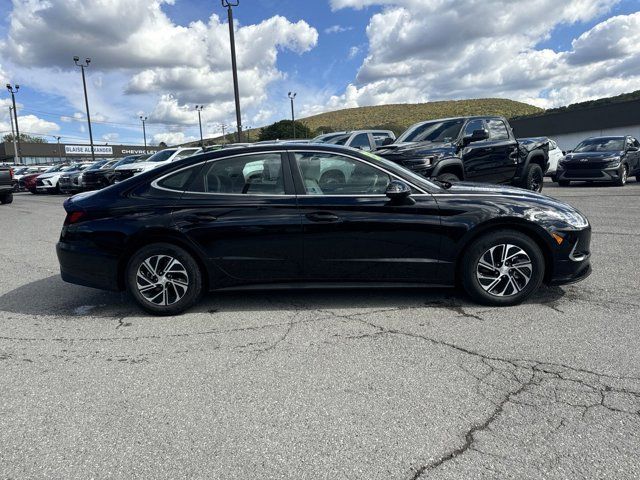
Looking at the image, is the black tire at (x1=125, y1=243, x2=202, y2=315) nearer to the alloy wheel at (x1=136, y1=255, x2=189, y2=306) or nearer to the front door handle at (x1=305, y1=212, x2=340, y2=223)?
the alloy wheel at (x1=136, y1=255, x2=189, y2=306)

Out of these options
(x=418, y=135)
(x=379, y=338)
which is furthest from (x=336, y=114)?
(x=379, y=338)

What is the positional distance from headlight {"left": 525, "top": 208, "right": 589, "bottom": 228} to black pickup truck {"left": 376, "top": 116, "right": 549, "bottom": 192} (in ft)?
15.4

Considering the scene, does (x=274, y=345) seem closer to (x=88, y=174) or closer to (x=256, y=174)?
(x=256, y=174)

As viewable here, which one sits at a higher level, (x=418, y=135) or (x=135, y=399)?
(x=418, y=135)

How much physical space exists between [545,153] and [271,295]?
9.15 metres

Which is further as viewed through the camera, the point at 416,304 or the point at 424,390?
the point at 416,304

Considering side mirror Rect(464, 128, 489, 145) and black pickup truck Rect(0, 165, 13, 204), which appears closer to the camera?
side mirror Rect(464, 128, 489, 145)

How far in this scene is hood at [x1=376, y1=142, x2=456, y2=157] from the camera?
9141mm

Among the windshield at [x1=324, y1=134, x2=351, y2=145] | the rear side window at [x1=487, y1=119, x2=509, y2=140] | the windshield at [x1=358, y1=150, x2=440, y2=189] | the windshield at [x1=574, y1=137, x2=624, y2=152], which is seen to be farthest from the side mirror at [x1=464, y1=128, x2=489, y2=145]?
the windshield at [x1=574, y1=137, x2=624, y2=152]

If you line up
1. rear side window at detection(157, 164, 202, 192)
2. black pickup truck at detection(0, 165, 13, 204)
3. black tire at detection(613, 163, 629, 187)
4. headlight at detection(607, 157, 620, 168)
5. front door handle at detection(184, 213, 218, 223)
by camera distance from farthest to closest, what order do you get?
black pickup truck at detection(0, 165, 13, 204)
black tire at detection(613, 163, 629, 187)
headlight at detection(607, 157, 620, 168)
rear side window at detection(157, 164, 202, 192)
front door handle at detection(184, 213, 218, 223)

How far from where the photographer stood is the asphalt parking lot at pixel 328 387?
7.53 ft

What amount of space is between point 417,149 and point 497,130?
103 inches

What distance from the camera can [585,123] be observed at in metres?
39.5

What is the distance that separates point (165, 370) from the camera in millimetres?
3291
